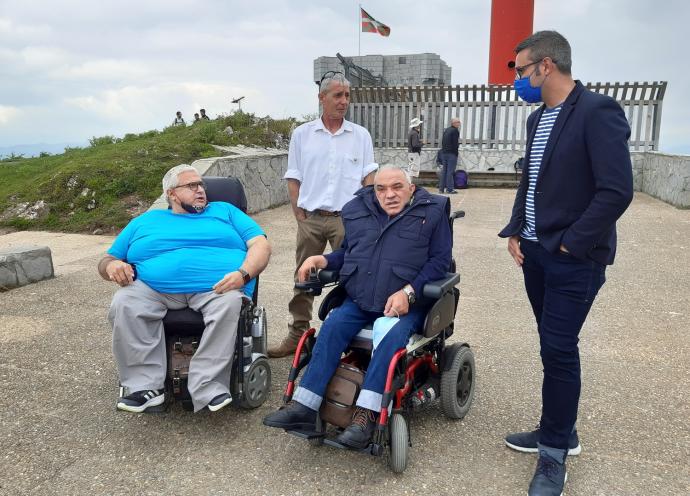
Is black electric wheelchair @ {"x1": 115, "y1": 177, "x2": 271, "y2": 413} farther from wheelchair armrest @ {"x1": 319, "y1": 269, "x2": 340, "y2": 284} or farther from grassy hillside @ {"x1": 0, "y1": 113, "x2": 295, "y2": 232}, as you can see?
grassy hillside @ {"x1": 0, "y1": 113, "x2": 295, "y2": 232}

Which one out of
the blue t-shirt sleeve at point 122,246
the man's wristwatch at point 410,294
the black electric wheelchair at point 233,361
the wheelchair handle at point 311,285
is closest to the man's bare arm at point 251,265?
the black electric wheelchair at point 233,361

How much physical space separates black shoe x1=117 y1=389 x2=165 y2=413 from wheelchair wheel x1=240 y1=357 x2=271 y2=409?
0.45 meters

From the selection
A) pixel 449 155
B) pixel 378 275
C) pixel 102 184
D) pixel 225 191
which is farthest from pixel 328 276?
pixel 449 155

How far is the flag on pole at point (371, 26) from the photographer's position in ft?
66.4

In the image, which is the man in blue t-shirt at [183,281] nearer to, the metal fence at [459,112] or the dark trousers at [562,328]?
the dark trousers at [562,328]

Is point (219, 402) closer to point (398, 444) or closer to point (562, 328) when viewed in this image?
point (398, 444)

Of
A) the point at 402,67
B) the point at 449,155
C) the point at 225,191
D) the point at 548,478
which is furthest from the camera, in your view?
the point at 402,67

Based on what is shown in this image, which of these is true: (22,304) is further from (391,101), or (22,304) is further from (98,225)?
(391,101)

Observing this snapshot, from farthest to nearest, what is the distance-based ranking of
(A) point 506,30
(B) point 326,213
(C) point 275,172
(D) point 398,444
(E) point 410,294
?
(A) point 506,30 < (C) point 275,172 < (B) point 326,213 < (E) point 410,294 < (D) point 398,444

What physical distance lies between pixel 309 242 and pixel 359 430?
5.56 feet

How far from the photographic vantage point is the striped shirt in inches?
104

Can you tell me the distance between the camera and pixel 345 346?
2.90 m

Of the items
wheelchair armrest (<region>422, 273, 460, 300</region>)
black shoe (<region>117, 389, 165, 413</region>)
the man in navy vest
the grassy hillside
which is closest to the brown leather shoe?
the man in navy vest

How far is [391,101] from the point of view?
15.3 meters
